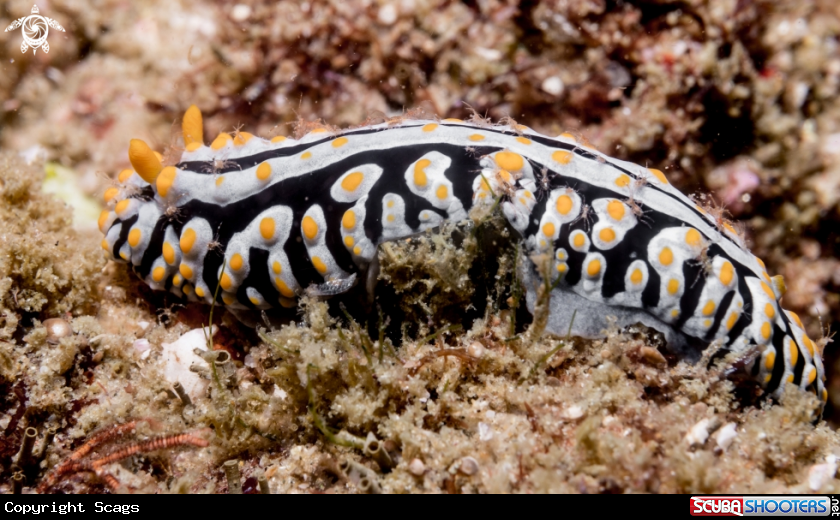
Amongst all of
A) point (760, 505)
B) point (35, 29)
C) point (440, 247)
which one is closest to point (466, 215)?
point (440, 247)

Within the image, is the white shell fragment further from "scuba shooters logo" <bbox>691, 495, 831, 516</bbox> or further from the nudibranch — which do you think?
"scuba shooters logo" <bbox>691, 495, 831, 516</bbox>

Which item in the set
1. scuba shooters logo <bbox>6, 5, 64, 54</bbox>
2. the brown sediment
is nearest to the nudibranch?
the brown sediment

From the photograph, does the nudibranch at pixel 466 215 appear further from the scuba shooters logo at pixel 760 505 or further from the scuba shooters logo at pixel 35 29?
the scuba shooters logo at pixel 35 29

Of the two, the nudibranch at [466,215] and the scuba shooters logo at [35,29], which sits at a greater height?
the scuba shooters logo at [35,29]

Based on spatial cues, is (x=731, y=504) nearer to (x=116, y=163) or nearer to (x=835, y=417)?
(x=835, y=417)

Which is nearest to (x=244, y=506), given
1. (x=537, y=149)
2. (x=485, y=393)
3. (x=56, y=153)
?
(x=485, y=393)

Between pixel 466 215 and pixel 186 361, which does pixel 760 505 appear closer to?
pixel 466 215

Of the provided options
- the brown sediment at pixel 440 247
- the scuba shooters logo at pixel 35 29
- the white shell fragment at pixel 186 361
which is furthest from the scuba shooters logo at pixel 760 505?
the scuba shooters logo at pixel 35 29
